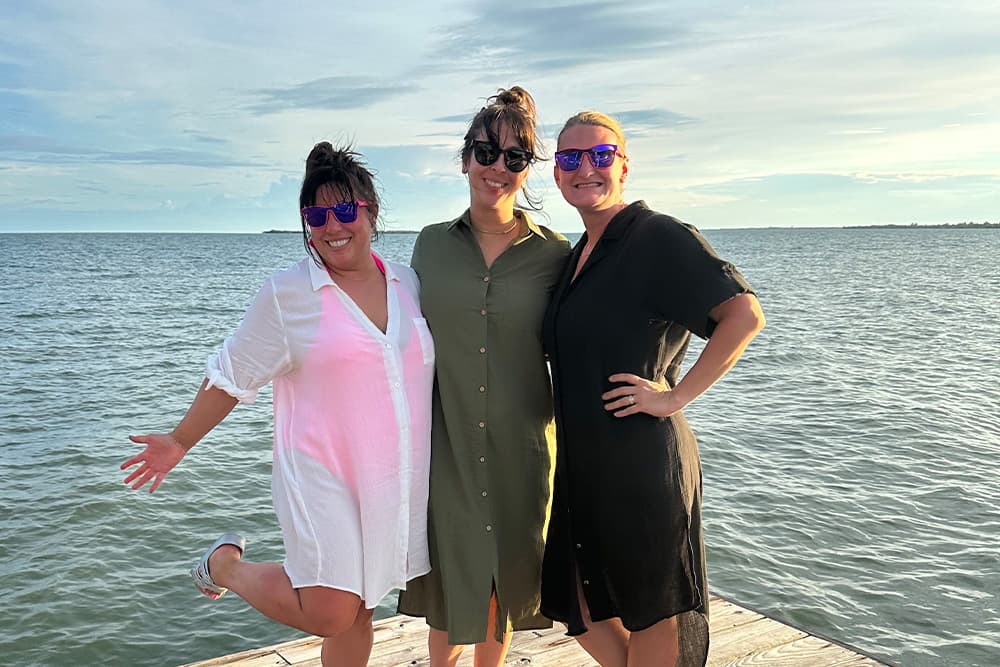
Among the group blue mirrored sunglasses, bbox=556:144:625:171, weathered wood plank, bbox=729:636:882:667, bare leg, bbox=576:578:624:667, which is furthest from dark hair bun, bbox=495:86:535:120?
weathered wood plank, bbox=729:636:882:667

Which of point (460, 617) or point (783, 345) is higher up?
point (460, 617)

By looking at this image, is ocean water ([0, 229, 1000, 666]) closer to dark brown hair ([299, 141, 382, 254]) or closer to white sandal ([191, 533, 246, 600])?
white sandal ([191, 533, 246, 600])

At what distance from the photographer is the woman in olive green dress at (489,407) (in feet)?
11.3

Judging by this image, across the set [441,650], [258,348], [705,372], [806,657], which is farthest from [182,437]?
[806,657]

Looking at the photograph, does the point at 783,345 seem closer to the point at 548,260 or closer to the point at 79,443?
the point at 79,443

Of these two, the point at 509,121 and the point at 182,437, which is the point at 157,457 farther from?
the point at 509,121

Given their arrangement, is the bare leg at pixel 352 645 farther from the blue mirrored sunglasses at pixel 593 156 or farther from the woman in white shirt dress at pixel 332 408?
the blue mirrored sunglasses at pixel 593 156

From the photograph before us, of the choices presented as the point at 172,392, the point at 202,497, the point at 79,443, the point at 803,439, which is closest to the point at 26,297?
the point at 172,392

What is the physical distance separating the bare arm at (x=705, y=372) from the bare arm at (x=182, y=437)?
1.57m

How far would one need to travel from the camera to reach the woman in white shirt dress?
3184 mm

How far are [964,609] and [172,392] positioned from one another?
13546 millimetres

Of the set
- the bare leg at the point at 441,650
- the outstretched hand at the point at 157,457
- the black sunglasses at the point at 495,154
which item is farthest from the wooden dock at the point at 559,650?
the black sunglasses at the point at 495,154

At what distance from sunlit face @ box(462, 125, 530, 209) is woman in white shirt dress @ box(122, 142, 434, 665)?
1.56 ft

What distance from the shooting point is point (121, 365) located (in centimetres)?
1858
